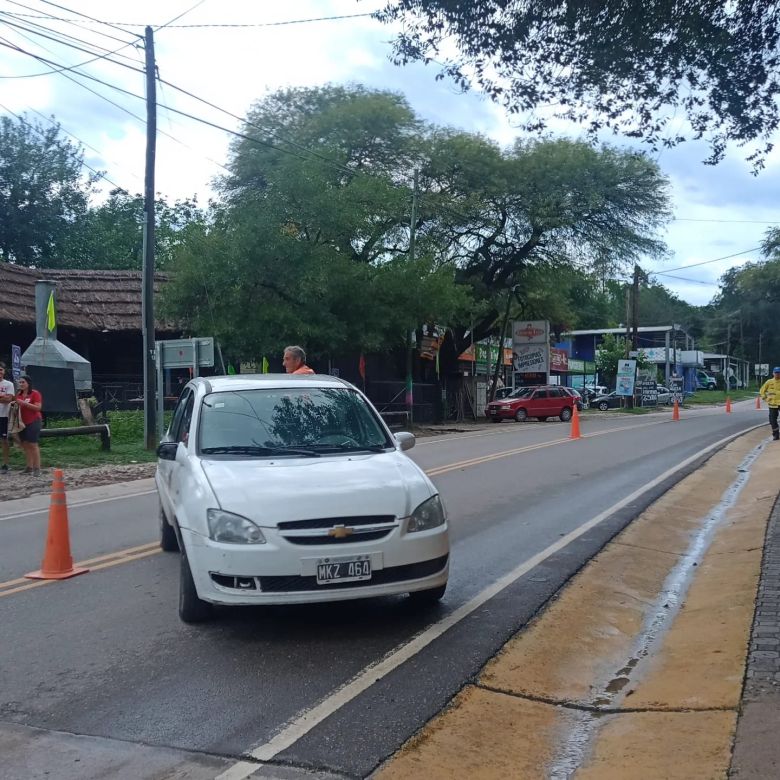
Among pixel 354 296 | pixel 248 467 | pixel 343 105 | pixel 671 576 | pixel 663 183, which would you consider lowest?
pixel 671 576

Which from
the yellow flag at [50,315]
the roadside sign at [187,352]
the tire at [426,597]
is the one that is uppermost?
the yellow flag at [50,315]

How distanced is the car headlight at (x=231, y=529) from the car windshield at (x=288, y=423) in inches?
37.4

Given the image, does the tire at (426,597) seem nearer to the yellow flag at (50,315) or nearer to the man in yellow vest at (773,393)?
the man in yellow vest at (773,393)

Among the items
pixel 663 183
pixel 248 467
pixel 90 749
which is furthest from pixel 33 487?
pixel 663 183

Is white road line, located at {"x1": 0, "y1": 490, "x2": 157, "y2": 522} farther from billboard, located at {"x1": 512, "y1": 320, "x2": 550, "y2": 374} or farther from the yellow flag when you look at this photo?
billboard, located at {"x1": 512, "y1": 320, "x2": 550, "y2": 374}

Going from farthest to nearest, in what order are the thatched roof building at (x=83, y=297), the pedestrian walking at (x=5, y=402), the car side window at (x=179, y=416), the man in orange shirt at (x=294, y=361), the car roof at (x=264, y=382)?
the thatched roof building at (x=83, y=297) → the pedestrian walking at (x=5, y=402) → the man in orange shirt at (x=294, y=361) → the car side window at (x=179, y=416) → the car roof at (x=264, y=382)

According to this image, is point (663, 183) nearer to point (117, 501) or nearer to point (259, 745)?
point (117, 501)

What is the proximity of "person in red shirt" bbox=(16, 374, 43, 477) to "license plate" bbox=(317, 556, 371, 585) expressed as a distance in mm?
11104

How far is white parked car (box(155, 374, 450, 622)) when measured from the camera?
5344 mm

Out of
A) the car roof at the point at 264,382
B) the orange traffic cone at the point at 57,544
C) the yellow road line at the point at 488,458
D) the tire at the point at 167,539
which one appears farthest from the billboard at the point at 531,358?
the orange traffic cone at the point at 57,544

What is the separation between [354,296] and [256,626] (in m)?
20.0

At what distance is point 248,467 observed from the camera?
6008mm

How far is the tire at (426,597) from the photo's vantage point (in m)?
6.20

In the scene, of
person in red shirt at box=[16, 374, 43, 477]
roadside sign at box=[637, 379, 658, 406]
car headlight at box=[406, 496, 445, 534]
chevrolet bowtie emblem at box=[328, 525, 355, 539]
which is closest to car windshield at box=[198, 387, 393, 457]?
car headlight at box=[406, 496, 445, 534]
